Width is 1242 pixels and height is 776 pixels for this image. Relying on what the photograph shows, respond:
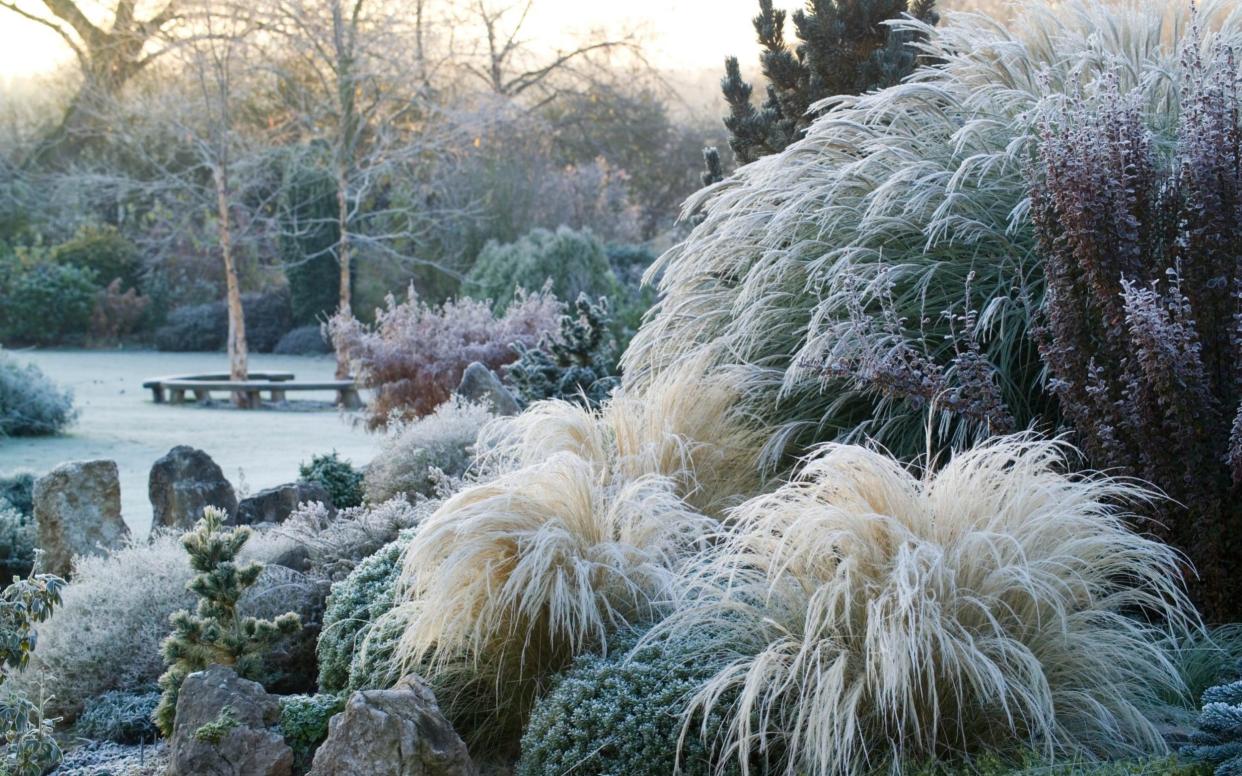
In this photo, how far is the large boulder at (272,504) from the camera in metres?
5.92

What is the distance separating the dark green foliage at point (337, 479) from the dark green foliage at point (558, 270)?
732cm

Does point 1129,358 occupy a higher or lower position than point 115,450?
higher

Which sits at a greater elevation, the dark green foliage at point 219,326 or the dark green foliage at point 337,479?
the dark green foliage at point 219,326

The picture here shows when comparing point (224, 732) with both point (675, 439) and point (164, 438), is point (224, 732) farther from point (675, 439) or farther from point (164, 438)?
point (164, 438)

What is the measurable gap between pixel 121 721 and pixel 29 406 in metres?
8.05

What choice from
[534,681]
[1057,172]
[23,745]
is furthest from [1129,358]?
[23,745]

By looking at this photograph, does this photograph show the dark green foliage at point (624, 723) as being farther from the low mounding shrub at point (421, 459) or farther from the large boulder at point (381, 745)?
the low mounding shrub at point (421, 459)

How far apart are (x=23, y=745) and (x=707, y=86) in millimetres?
31241

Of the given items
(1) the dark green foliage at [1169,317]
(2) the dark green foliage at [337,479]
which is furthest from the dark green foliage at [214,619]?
(2) the dark green foliage at [337,479]

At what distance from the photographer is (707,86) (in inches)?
1287

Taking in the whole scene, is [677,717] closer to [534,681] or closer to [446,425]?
[534,681]

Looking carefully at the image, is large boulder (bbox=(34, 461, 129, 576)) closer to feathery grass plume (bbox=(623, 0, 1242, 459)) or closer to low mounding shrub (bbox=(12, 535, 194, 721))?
low mounding shrub (bbox=(12, 535, 194, 721))

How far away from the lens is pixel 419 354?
31.4ft

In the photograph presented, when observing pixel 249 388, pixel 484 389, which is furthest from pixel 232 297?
pixel 484 389
